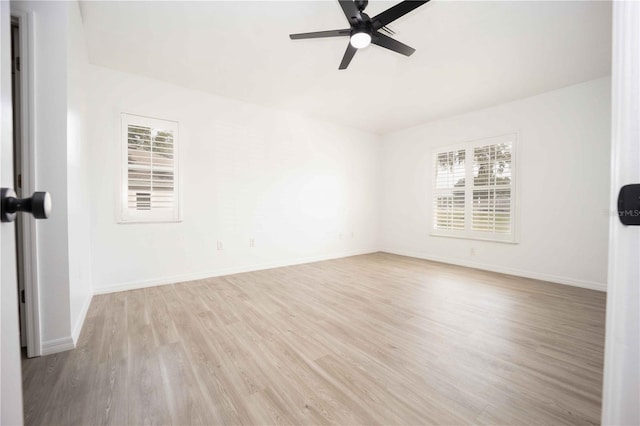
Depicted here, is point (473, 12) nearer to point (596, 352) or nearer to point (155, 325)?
point (596, 352)

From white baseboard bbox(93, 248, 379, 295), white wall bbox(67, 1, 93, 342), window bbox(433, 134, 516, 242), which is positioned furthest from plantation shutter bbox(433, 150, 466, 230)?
white wall bbox(67, 1, 93, 342)

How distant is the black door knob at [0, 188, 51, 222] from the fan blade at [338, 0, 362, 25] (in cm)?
205

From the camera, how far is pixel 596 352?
1.91 m

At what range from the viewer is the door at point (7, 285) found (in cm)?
48

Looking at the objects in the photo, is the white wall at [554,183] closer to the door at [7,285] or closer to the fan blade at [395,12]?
the fan blade at [395,12]

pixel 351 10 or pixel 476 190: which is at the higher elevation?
pixel 351 10

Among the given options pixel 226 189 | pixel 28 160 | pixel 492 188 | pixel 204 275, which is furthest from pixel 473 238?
pixel 28 160

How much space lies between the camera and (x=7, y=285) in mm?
517

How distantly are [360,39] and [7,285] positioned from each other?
2458 mm

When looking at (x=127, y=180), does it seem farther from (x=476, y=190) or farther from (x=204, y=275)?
(x=476, y=190)

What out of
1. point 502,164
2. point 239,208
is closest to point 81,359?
point 239,208

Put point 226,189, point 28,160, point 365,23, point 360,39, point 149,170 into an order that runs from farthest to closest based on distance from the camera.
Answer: point 226,189
point 149,170
point 360,39
point 365,23
point 28,160

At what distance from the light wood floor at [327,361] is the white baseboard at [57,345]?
6 centimetres

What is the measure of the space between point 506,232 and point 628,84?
177 inches
